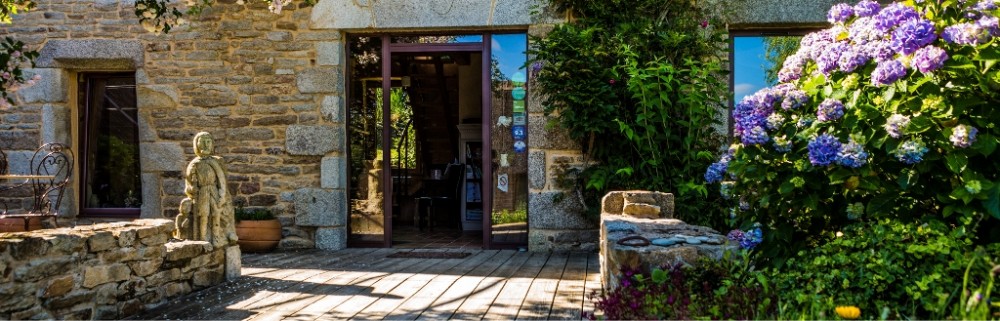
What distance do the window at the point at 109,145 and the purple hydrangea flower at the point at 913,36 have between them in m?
6.56

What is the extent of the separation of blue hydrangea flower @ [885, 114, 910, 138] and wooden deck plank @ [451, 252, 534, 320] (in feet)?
6.31

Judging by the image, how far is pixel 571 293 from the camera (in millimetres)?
4395

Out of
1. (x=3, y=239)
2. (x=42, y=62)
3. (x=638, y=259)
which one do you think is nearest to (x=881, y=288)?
(x=638, y=259)

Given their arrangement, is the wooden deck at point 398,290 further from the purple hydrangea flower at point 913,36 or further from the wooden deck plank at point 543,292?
the purple hydrangea flower at point 913,36

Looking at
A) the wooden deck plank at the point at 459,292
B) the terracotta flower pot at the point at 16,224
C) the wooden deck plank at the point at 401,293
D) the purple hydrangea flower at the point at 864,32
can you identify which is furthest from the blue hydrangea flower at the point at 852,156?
the terracotta flower pot at the point at 16,224

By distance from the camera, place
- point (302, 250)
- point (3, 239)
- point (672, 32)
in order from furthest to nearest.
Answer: point (302, 250) → point (672, 32) → point (3, 239)

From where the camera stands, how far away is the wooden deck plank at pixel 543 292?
3805 millimetres

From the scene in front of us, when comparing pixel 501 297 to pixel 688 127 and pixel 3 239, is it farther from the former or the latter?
pixel 688 127

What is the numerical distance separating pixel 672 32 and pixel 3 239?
4.71m

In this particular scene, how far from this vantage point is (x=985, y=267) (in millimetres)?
2307

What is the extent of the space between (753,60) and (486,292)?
3.50 meters

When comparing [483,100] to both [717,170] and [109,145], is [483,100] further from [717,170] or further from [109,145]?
[717,170]

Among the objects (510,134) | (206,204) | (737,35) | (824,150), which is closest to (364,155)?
(510,134)

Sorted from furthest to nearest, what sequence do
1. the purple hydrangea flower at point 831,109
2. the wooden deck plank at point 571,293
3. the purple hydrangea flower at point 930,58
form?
the wooden deck plank at point 571,293
the purple hydrangea flower at point 831,109
the purple hydrangea flower at point 930,58
